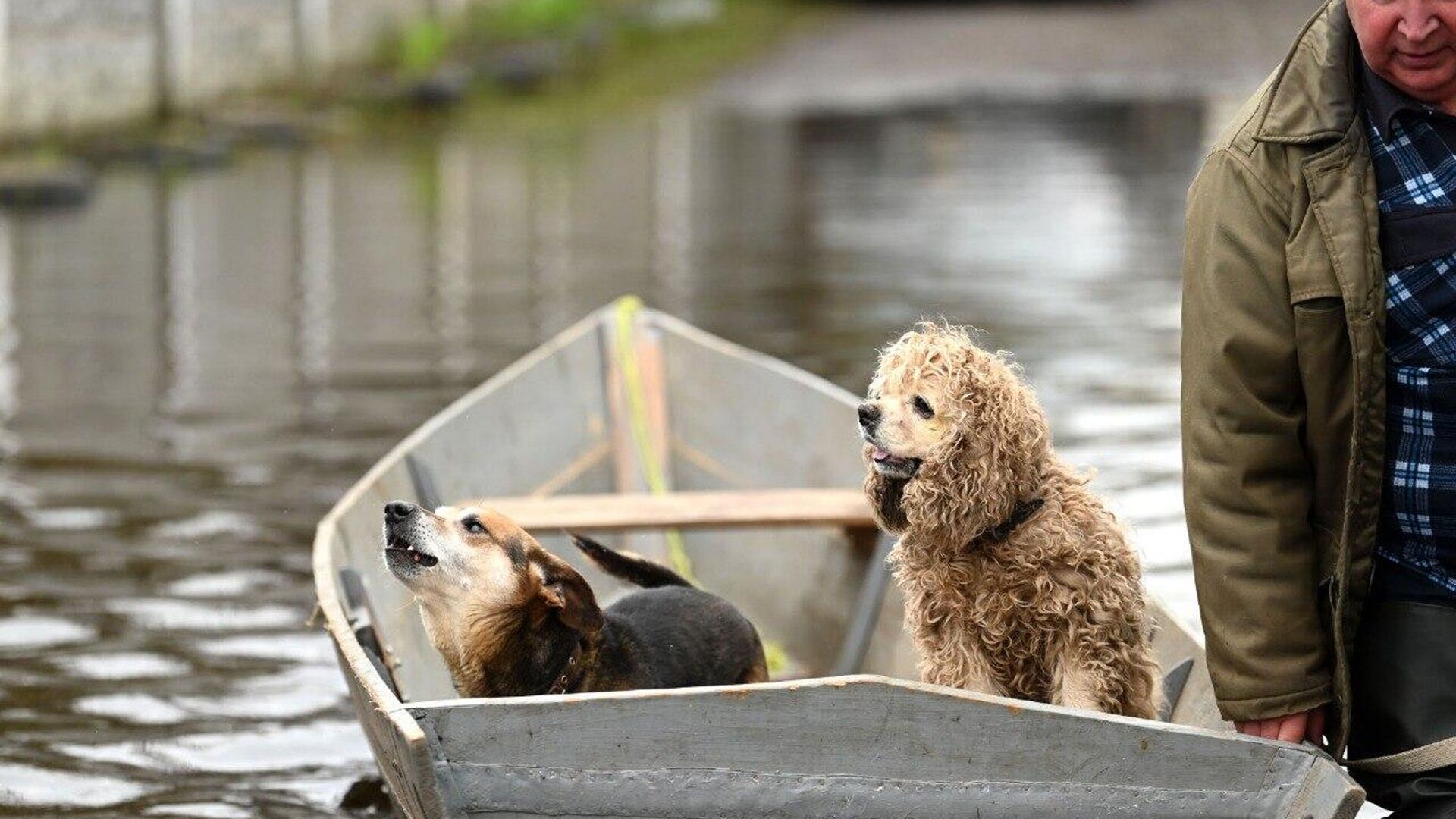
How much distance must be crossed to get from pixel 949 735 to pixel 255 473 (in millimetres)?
6113

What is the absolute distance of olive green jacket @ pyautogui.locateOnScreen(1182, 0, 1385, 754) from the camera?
3.81 m

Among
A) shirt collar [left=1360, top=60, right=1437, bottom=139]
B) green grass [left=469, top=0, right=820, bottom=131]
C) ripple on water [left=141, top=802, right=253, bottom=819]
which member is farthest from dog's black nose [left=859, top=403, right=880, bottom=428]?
green grass [left=469, top=0, right=820, bottom=131]

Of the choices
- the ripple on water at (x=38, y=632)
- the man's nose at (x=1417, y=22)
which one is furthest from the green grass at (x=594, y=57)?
the man's nose at (x=1417, y=22)

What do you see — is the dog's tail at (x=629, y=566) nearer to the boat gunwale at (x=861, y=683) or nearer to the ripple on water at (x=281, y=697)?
the ripple on water at (x=281, y=697)

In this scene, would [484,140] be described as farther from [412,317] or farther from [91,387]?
[91,387]

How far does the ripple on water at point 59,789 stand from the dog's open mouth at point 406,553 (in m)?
1.66

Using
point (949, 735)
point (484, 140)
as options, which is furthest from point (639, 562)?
point (484, 140)

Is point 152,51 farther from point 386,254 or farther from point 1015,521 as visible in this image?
point 1015,521

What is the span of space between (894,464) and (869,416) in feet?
0.40

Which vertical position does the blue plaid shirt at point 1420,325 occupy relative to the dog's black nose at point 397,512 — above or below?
above

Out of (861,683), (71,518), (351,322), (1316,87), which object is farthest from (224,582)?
(351,322)

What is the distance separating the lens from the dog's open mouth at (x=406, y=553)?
15.8ft

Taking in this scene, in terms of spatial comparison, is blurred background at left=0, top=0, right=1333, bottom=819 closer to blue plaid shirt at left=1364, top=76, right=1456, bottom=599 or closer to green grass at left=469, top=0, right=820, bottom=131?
green grass at left=469, top=0, right=820, bottom=131

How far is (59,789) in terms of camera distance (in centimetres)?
600
